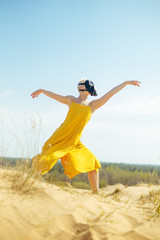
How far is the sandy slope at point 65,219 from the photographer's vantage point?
2416 mm

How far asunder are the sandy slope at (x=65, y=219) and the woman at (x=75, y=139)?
0.91 m

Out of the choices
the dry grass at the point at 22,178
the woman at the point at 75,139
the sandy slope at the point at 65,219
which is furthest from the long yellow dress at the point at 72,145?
the sandy slope at the point at 65,219

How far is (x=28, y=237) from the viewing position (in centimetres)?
238

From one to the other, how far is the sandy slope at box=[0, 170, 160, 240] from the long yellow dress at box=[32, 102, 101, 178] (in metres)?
0.95

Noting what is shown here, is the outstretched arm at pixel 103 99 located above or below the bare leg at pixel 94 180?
above

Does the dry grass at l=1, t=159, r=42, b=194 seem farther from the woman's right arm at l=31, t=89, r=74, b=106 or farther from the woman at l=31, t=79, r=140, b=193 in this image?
the woman's right arm at l=31, t=89, r=74, b=106

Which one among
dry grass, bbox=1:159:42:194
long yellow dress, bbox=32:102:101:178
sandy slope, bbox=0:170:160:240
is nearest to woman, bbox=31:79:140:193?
long yellow dress, bbox=32:102:101:178

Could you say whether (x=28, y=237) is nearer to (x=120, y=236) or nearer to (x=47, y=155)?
(x=120, y=236)

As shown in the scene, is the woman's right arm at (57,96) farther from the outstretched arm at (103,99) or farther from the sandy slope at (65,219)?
the sandy slope at (65,219)

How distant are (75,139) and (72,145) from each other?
125mm

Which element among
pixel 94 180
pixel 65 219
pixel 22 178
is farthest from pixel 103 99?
pixel 65 219

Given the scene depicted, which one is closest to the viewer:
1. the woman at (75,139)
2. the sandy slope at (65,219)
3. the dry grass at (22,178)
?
the sandy slope at (65,219)

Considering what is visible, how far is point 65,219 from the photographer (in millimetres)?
2676

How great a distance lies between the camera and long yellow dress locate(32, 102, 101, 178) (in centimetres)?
428
